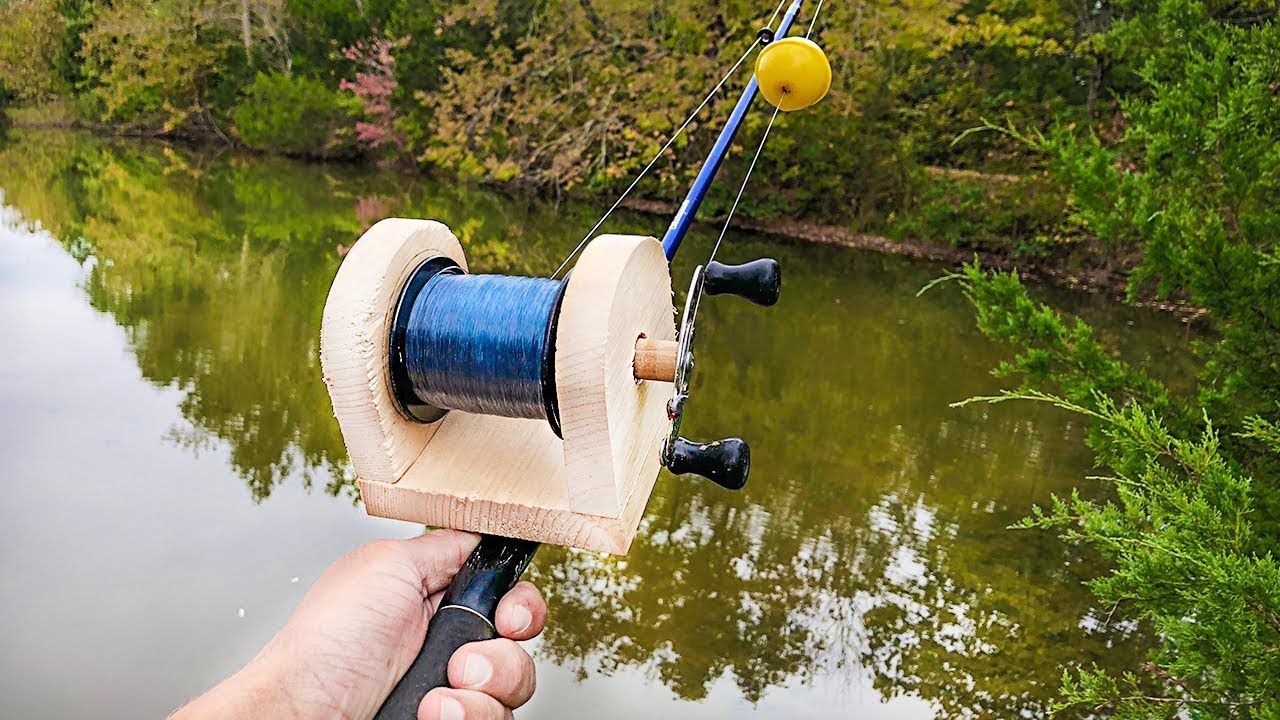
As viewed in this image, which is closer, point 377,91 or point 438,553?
point 438,553

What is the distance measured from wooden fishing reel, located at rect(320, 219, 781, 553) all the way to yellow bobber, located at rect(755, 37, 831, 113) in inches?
12.7

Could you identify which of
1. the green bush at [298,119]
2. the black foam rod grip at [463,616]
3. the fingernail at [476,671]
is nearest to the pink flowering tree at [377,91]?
the green bush at [298,119]

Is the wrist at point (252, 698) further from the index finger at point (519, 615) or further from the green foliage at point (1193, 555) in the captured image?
the green foliage at point (1193, 555)

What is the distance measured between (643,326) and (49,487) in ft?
10.2

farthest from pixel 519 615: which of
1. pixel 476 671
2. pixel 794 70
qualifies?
pixel 794 70

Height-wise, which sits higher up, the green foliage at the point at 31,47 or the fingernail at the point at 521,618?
the fingernail at the point at 521,618

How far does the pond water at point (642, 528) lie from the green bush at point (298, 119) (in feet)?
32.6

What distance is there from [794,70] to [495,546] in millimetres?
798


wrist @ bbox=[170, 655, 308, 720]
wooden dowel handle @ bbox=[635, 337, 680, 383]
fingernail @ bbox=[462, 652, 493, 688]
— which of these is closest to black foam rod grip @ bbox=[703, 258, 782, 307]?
wooden dowel handle @ bbox=[635, 337, 680, 383]

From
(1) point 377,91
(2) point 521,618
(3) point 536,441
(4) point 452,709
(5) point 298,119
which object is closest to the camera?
(4) point 452,709

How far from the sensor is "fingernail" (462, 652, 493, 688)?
39.0 inches

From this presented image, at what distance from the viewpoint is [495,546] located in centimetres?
113

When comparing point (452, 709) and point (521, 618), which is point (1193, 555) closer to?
point (521, 618)

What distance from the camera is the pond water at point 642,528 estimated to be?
2.55m
